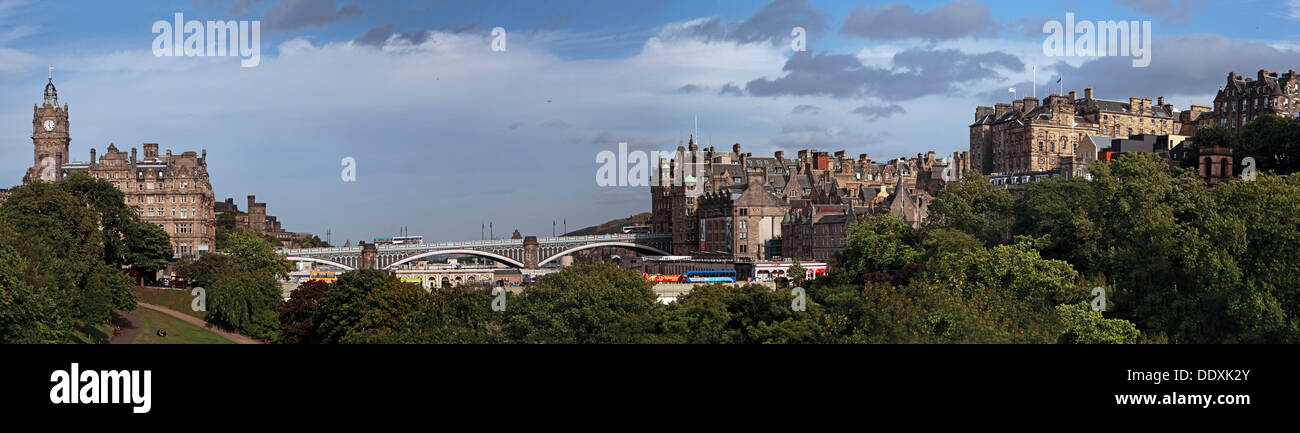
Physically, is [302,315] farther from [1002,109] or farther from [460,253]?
[1002,109]

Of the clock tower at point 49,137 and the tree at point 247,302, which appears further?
the clock tower at point 49,137

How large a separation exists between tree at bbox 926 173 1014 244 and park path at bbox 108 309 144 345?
5543cm

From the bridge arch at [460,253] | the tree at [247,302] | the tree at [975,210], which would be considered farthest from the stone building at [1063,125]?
the tree at [247,302]

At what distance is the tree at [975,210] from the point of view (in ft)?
322

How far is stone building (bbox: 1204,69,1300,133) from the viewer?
146m

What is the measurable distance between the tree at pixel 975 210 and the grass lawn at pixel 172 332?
168 ft

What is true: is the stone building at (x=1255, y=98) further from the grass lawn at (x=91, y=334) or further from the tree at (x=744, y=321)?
the grass lawn at (x=91, y=334)

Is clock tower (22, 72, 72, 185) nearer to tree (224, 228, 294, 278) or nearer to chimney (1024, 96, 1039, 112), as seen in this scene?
tree (224, 228, 294, 278)

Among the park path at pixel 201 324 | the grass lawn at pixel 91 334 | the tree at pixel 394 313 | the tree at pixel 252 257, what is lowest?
the park path at pixel 201 324

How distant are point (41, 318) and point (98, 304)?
22.4m

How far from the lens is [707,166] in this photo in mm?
188750

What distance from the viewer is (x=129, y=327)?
94688 millimetres

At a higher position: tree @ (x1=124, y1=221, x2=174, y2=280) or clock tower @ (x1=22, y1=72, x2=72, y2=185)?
clock tower @ (x1=22, y1=72, x2=72, y2=185)

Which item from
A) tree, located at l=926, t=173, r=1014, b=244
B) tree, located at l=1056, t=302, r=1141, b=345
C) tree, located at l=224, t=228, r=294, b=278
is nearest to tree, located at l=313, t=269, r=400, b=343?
tree, located at l=224, t=228, r=294, b=278
